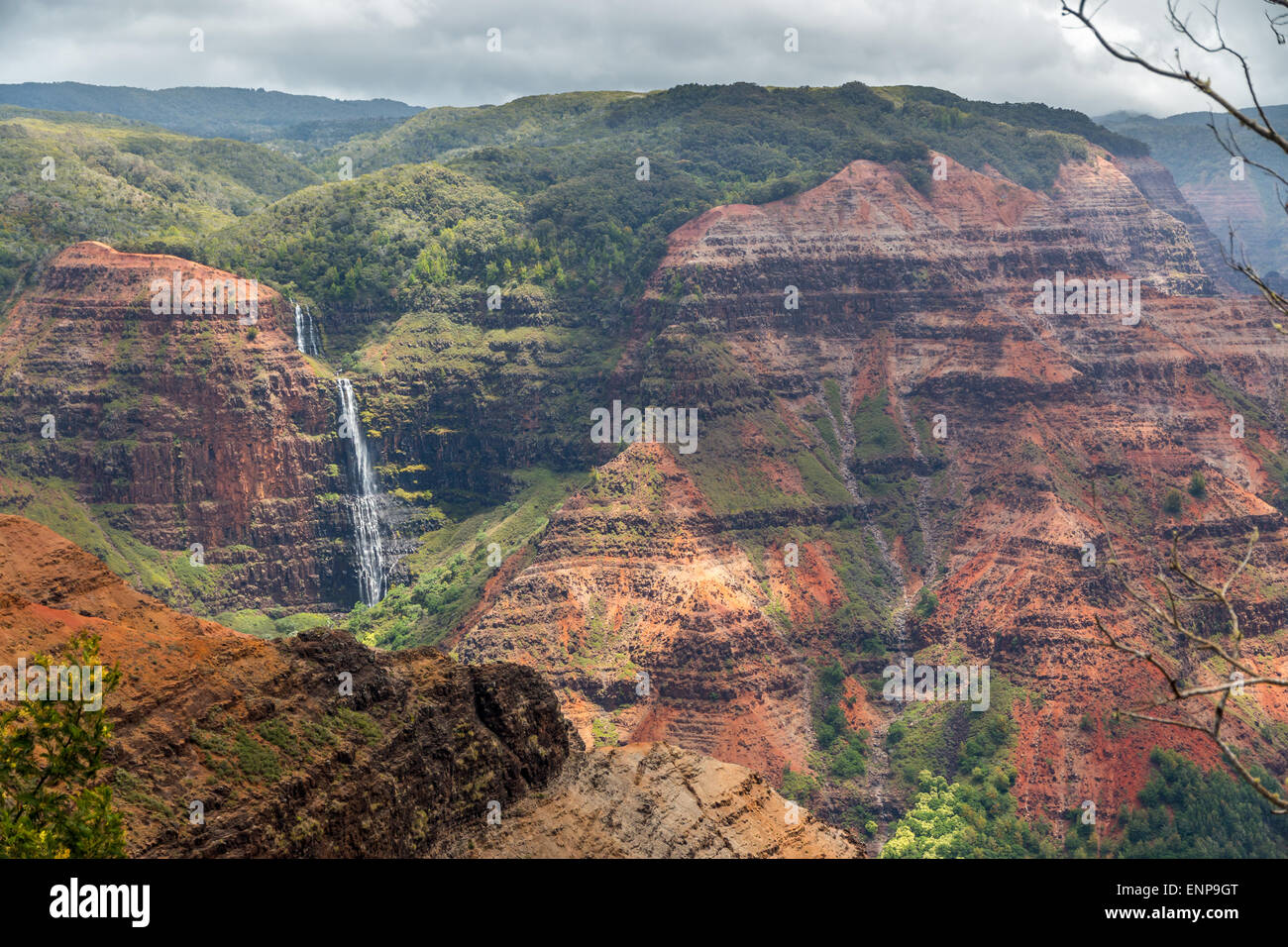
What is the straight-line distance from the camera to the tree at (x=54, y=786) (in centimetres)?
4166

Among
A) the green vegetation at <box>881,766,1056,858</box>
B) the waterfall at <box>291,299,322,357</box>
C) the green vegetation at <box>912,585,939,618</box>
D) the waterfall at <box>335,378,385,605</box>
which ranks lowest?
the green vegetation at <box>881,766,1056,858</box>

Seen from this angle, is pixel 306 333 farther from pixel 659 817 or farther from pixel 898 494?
pixel 659 817

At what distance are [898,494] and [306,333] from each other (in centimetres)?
7110

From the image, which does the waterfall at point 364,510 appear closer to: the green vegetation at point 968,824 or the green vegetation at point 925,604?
the green vegetation at point 925,604

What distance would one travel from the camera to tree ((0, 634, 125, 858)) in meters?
41.7

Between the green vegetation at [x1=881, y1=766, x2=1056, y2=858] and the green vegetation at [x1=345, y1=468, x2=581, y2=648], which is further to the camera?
the green vegetation at [x1=345, y1=468, x2=581, y2=648]

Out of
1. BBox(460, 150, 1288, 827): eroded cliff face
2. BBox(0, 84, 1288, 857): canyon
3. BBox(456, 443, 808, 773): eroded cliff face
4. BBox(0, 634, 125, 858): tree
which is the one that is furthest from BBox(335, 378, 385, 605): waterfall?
BBox(0, 634, 125, 858): tree

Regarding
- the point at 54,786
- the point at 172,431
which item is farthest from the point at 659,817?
the point at 172,431

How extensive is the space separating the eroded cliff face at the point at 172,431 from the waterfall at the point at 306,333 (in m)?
6.11

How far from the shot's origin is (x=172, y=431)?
172250mm

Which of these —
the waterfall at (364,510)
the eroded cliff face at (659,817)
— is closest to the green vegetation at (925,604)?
the waterfall at (364,510)

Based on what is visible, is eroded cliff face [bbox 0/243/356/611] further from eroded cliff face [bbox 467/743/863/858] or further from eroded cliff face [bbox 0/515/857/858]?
eroded cliff face [bbox 467/743/863/858]

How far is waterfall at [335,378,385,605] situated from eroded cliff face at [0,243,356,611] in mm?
1770
